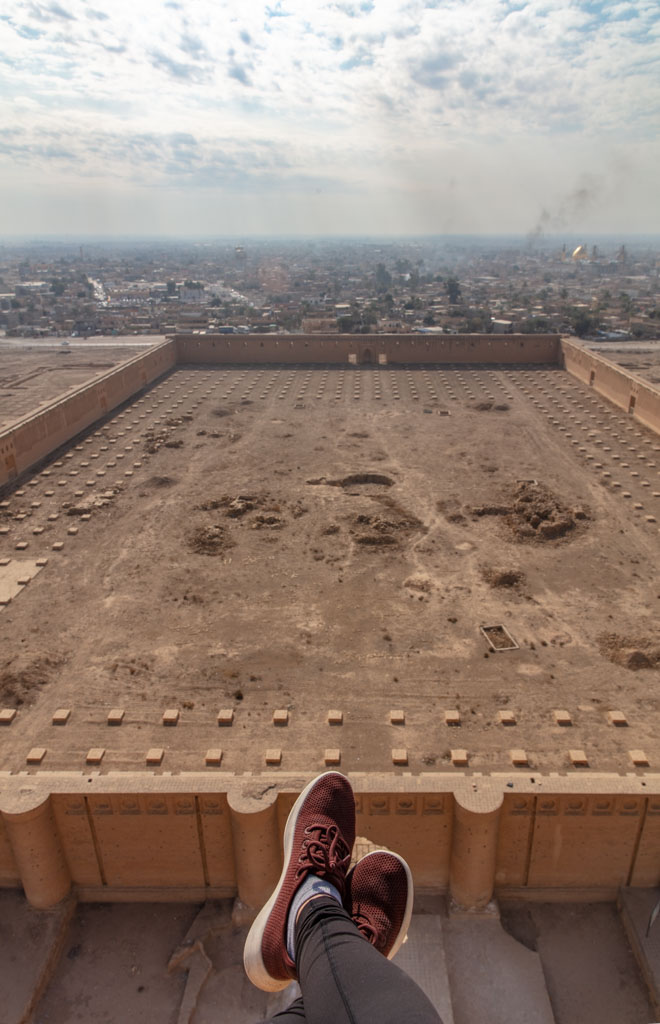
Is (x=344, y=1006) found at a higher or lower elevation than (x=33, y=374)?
higher

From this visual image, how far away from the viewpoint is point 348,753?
33.0ft

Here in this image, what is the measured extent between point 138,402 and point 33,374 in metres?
11.1

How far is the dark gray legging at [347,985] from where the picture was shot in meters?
3.55

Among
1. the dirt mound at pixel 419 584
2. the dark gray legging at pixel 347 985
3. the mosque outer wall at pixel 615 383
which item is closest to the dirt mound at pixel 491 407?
the mosque outer wall at pixel 615 383

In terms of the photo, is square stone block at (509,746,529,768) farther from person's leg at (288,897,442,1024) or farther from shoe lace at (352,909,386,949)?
person's leg at (288,897,442,1024)

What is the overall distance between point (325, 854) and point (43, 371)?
3695cm

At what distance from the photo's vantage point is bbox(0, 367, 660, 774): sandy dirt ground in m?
10.5

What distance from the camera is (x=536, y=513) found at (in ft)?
57.6

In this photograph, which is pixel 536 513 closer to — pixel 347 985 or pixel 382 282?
pixel 347 985

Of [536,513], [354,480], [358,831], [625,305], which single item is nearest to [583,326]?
[625,305]

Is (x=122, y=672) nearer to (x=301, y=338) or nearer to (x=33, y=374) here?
(x=301, y=338)

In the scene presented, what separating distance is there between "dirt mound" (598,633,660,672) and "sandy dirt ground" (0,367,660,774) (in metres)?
0.03

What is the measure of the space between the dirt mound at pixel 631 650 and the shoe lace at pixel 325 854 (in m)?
7.81

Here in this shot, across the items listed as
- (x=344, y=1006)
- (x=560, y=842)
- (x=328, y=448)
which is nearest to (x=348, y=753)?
(x=560, y=842)
